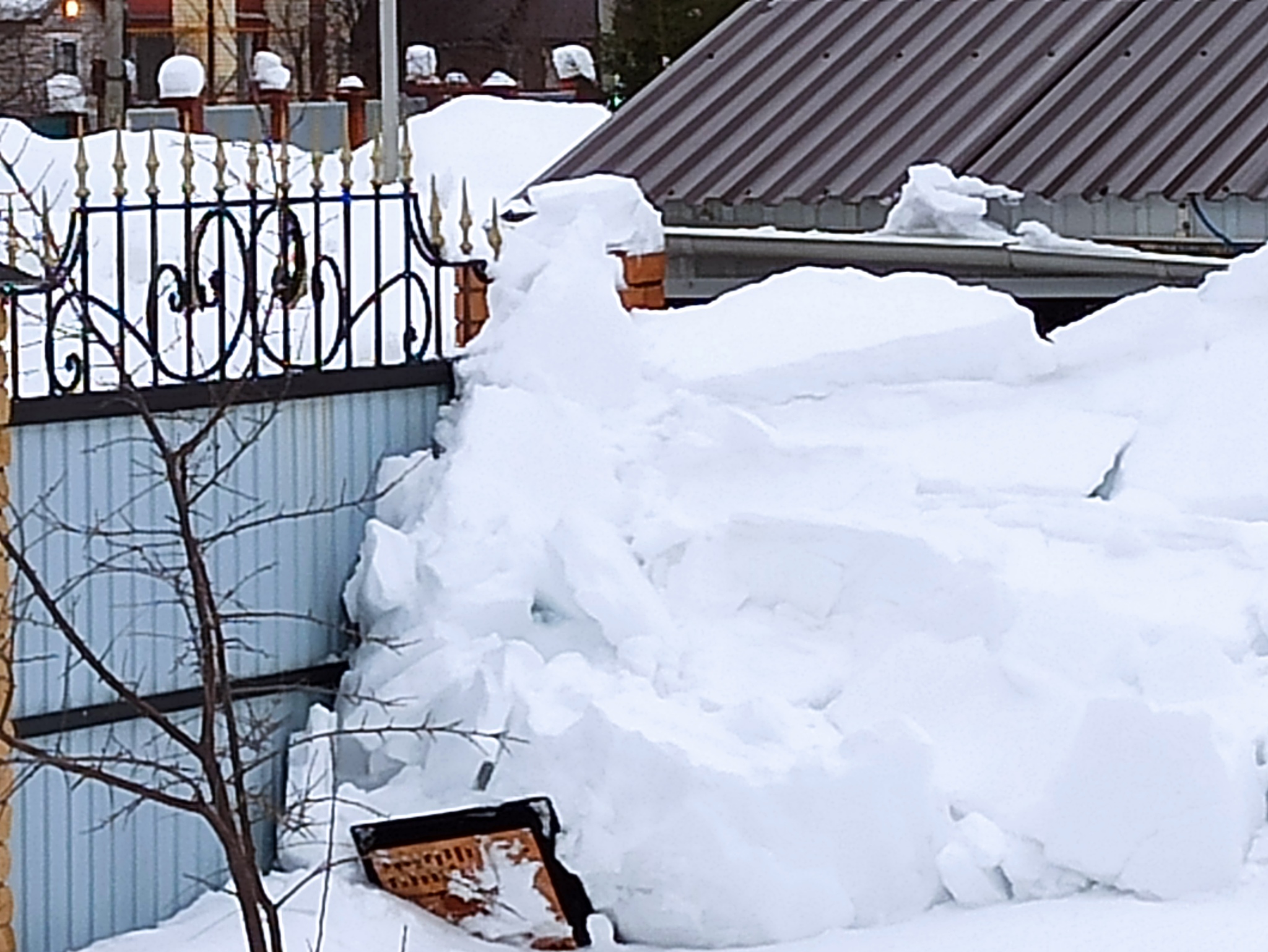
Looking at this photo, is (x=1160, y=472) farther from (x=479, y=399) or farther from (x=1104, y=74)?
(x=1104, y=74)

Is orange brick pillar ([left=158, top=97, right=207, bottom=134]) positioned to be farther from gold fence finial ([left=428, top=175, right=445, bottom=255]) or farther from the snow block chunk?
the snow block chunk

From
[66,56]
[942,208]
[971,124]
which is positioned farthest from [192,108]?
[66,56]

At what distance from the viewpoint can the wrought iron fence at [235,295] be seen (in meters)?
6.08

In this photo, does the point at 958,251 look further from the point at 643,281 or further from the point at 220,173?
the point at 220,173

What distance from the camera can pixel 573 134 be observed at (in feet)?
60.1

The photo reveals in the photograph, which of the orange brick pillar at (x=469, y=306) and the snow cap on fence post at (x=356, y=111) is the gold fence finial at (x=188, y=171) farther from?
the snow cap on fence post at (x=356, y=111)

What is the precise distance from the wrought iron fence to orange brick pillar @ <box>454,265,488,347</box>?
0.08 ft

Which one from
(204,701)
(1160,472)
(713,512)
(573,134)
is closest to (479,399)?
(713,512)

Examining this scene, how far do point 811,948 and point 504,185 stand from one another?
11.4m

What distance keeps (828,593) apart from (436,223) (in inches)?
61.5

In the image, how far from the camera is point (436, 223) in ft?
22.3

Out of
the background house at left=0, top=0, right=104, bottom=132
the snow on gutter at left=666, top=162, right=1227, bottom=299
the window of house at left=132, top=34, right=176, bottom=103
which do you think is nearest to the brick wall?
the background house at left=0, top=0, right=104, bottom=132

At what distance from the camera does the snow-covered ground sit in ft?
17.9

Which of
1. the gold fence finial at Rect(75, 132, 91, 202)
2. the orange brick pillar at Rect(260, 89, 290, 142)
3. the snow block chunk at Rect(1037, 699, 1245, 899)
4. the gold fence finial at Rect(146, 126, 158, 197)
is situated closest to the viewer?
the snow block chunk at Rect(1037, 699, 1245, 899)
